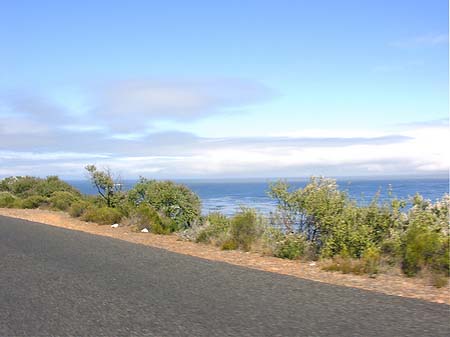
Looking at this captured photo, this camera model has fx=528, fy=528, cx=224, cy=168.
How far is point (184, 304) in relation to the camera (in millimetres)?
7188

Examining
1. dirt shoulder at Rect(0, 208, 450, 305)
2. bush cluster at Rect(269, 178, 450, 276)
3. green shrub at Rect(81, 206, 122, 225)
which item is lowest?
dirt shoulder at Rect(0, 208, 450, 305)

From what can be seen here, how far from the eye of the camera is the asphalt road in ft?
19.8

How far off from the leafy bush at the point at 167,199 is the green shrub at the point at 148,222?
507 cm

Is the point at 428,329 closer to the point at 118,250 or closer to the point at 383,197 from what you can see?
the point at 383,197

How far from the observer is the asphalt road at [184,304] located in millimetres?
6031

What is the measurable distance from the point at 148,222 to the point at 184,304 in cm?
1175

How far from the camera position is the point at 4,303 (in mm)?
7398

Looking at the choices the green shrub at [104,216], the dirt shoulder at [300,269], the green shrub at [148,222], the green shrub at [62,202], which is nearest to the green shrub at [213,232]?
the dirt shoulder at [300,269]

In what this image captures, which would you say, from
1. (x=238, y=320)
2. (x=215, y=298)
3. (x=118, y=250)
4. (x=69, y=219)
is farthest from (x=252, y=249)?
(x=69, y=219)

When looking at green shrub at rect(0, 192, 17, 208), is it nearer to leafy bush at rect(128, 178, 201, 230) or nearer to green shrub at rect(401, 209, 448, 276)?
leafy bush at rect(128, 178, 201, 230)

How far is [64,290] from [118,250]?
438 centimetres

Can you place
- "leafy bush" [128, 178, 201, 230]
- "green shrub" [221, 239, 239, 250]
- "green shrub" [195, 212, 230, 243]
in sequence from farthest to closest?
1. "leafy bush" [128, 178, 201, 230]
2. "green shrub" [195, 212, 230, 243]
3. "green shrub" [221, 239, 239, 250]

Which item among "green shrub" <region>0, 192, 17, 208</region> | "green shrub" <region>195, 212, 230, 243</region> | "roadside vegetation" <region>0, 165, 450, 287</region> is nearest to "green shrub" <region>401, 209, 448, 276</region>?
"roadside vegetation" <region>0, 165, 450, 287</region>

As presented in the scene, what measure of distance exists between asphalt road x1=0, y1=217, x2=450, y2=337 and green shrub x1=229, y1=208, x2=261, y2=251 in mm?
2922
